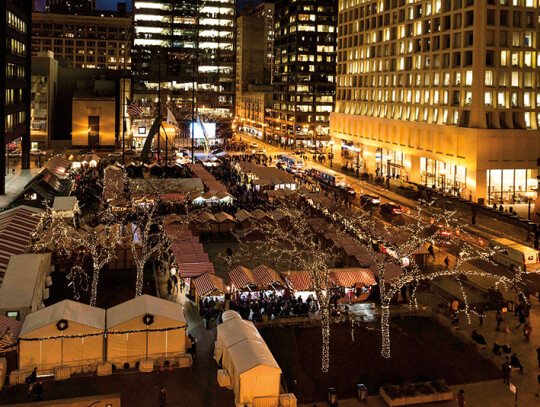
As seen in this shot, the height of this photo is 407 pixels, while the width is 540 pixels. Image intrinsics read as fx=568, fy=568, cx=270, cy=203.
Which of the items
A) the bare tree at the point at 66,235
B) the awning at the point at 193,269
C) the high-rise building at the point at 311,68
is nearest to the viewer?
the awning at the point at 193,269

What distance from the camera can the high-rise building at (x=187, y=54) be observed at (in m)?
148

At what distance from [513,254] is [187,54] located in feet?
411

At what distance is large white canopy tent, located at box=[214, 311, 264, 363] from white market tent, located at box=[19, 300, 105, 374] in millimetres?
4818

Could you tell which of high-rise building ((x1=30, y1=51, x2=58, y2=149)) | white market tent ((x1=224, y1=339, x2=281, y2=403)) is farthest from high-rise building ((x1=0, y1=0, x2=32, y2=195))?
high-rise building ((x1=30, y1=51, x2=58, y2=149))

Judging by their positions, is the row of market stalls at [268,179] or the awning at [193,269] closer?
the awning at [193,269]

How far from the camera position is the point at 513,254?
4016cm

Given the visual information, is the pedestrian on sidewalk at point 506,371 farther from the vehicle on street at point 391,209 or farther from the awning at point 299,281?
the vehicle on street at point 391,209

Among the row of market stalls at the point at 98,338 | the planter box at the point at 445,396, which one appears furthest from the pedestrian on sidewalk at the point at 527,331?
the row of market stalls at the point at 98,338

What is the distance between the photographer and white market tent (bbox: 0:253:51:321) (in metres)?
25.9

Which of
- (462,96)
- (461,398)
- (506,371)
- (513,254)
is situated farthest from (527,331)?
(462,96)

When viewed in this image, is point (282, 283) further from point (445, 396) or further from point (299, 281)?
point (445, 396)

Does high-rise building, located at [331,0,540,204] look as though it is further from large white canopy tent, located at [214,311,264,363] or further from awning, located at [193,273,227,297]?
large white canopy tent, located at [214,311,264,363]

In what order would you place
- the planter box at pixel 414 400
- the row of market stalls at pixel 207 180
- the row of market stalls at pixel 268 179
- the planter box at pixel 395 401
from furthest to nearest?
the row of market stalls at pixel 268 179 → the row of market stalls at pixel 207 180 → the planter box at pixel 414 400 → the planter box at pixel 395 401

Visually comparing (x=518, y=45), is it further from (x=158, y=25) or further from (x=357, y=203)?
(x=158, y=25)
